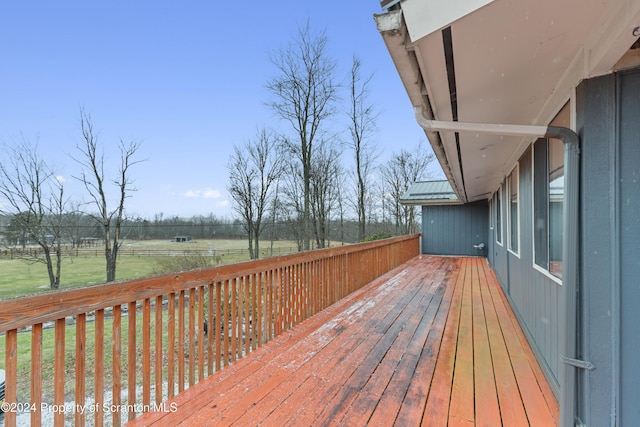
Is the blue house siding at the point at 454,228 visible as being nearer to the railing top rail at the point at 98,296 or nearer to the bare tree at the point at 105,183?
the railing top rail at the point at 98,296

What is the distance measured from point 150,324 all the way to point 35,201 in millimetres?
13593

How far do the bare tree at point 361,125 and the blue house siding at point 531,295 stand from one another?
1185 cm

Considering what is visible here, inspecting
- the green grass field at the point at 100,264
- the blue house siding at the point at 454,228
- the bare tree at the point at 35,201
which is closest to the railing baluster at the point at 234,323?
the green grass field at the point at 100,264

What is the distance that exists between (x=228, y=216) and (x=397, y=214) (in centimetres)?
1013

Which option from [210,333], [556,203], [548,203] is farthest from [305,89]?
[210,333]

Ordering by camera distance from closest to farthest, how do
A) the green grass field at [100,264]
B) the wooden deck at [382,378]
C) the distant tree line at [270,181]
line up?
1. the wooden deck at [382,378]
2. the green grass field at [100,264]
3. the distant tree line at [270,181]

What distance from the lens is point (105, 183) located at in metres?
12.8

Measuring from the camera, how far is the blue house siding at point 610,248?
1443mm

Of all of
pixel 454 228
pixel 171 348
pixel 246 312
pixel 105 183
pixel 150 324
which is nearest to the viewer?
pixel 171 348

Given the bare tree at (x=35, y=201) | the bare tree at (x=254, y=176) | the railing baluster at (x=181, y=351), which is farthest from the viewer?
the bare tree at (x=254, y=176)

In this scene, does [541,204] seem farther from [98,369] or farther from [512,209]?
[98,369]

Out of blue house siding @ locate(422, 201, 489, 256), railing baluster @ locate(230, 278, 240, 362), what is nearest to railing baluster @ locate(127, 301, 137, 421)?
railing baluster @ locate(230, 278, 240, 362)

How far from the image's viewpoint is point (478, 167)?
4.84m

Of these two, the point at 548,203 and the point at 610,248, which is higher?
the point at 548,203
